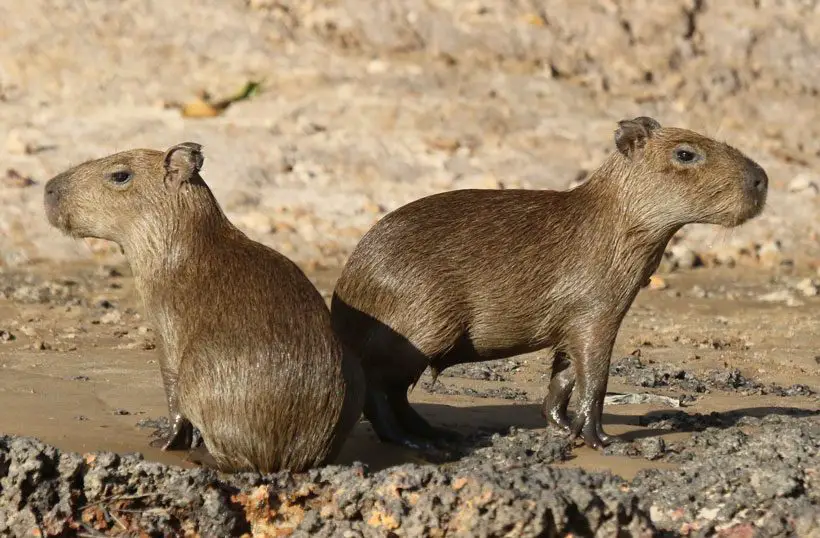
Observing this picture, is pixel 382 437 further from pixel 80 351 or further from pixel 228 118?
pixel 228 118

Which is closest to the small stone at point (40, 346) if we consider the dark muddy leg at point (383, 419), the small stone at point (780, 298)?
the dark muddy leg at point (383, 419)

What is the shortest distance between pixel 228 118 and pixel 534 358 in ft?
15.9

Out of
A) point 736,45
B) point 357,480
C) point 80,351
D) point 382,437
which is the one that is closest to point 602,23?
point 736,45

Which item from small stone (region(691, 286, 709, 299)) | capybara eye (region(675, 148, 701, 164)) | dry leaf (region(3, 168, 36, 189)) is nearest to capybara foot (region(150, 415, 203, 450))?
capybara eye (region(675, 148, 701, 164))

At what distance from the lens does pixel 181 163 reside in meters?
6.48

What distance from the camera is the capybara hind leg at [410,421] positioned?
6.77 metres

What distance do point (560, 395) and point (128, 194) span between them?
7.26 feet

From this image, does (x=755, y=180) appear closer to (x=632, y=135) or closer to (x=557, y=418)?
(x=632, y=135)

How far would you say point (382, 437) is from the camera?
22.0 feet

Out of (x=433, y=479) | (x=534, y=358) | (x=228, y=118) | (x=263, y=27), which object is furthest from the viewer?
(x=263, y=27)

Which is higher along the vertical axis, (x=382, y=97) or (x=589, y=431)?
(x=382, y=97)

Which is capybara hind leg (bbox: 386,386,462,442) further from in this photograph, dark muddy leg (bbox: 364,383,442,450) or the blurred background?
the blurred background

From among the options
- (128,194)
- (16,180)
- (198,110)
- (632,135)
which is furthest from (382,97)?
(128,194)

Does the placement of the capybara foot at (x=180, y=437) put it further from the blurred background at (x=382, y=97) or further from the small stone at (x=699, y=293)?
the small stone at (x=699, y=293)
